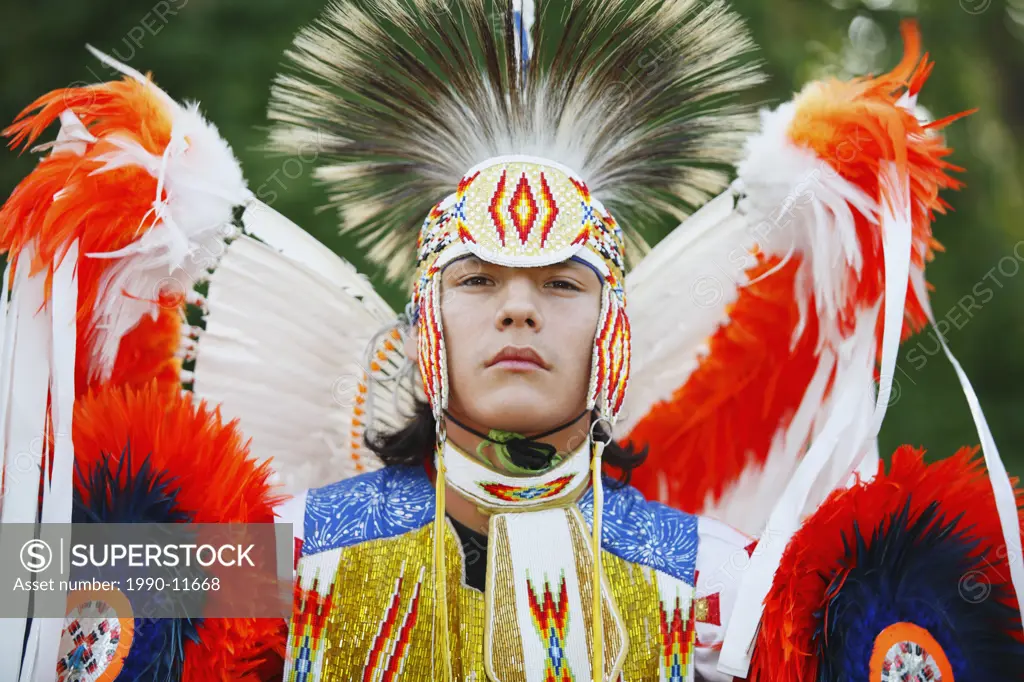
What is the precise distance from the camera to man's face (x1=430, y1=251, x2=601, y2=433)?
2.62 m

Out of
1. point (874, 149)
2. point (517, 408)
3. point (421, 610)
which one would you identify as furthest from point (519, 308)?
point (874, 149)

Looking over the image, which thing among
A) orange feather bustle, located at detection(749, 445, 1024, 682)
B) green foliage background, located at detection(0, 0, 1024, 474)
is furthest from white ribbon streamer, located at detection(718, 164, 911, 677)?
green foliage background, located at detection(0, 0, 1024, 474)

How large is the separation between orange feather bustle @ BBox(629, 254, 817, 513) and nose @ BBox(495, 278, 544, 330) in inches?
27.4

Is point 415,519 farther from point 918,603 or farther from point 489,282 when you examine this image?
point 918,603

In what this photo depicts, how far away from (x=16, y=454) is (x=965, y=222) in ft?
16.2

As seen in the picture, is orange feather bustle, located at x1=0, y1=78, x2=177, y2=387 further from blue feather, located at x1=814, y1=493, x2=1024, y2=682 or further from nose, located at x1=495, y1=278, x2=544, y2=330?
blue feather, located at x1=814, y1=493, x2=1024, y2=682

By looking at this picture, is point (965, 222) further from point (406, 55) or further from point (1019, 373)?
point (406, 55)

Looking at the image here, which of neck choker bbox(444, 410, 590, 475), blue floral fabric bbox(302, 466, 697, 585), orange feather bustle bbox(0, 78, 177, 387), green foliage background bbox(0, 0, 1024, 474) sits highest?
green foliage background bbox(0, 0, 1024, 474)

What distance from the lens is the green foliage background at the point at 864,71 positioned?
517cm

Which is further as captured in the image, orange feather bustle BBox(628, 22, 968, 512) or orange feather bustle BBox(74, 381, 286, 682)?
orange feather bustle BBox(628, 22, 968, 512)

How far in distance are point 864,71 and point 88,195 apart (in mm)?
4218

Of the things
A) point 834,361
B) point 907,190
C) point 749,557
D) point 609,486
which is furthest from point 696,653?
point 907,190

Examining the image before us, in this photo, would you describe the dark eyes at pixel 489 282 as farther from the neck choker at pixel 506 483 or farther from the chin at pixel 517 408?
the neck choker at pixel 506 483

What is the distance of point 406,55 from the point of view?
296 cm
